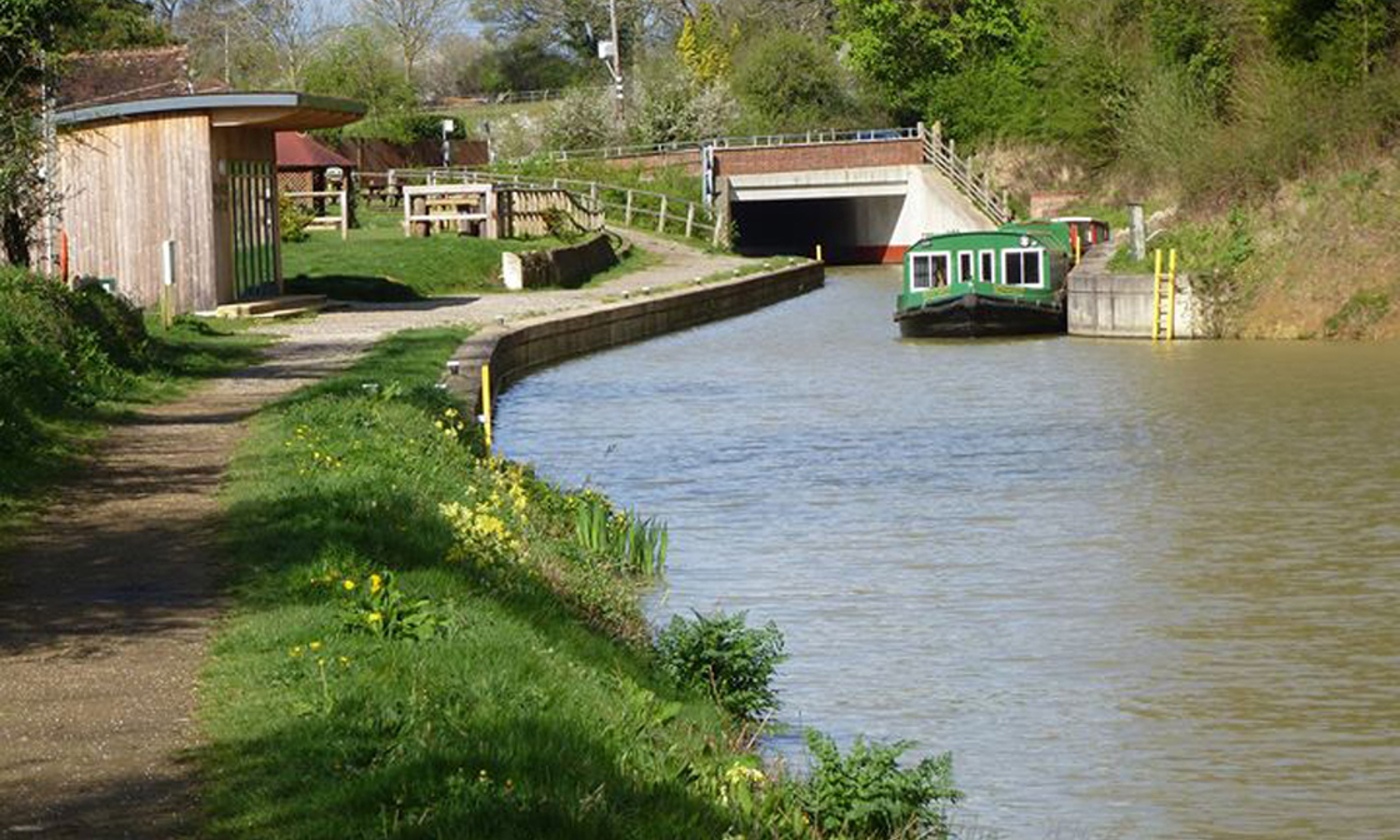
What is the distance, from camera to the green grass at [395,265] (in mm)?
42969

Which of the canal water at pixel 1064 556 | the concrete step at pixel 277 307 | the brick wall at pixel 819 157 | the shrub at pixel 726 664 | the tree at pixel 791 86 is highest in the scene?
the tree at pixel 791 86

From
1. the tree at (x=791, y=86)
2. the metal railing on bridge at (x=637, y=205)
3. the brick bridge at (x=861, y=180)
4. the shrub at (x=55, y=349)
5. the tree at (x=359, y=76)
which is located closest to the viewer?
the shrub at (x=55, y=349)

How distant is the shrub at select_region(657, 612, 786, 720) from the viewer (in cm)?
1283

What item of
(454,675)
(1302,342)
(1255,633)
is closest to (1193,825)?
(454,675)

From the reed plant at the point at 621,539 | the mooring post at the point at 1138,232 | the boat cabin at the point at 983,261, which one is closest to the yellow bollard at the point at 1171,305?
the mooring post at the point at 1138,232

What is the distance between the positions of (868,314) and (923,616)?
3504 cm

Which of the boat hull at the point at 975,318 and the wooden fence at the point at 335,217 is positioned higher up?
the wooden fence at the point at 335,217

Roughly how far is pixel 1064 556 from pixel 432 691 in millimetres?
10177

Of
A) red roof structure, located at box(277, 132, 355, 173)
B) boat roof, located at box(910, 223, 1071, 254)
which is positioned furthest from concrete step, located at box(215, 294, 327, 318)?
red roof structure, located at box(277, 132, 355, 173)

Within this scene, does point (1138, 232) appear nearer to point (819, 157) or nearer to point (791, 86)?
point (819, 157)

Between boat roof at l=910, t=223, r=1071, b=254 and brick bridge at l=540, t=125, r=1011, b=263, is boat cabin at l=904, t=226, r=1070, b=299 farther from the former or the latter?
brick bridge at l=540, t=125, r=1011, b=263

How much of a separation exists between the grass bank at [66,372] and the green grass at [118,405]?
0.02 m

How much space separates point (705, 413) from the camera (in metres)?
30.5

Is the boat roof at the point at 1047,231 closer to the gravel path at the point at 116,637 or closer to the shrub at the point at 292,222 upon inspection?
the shrub at the point at 292,222
